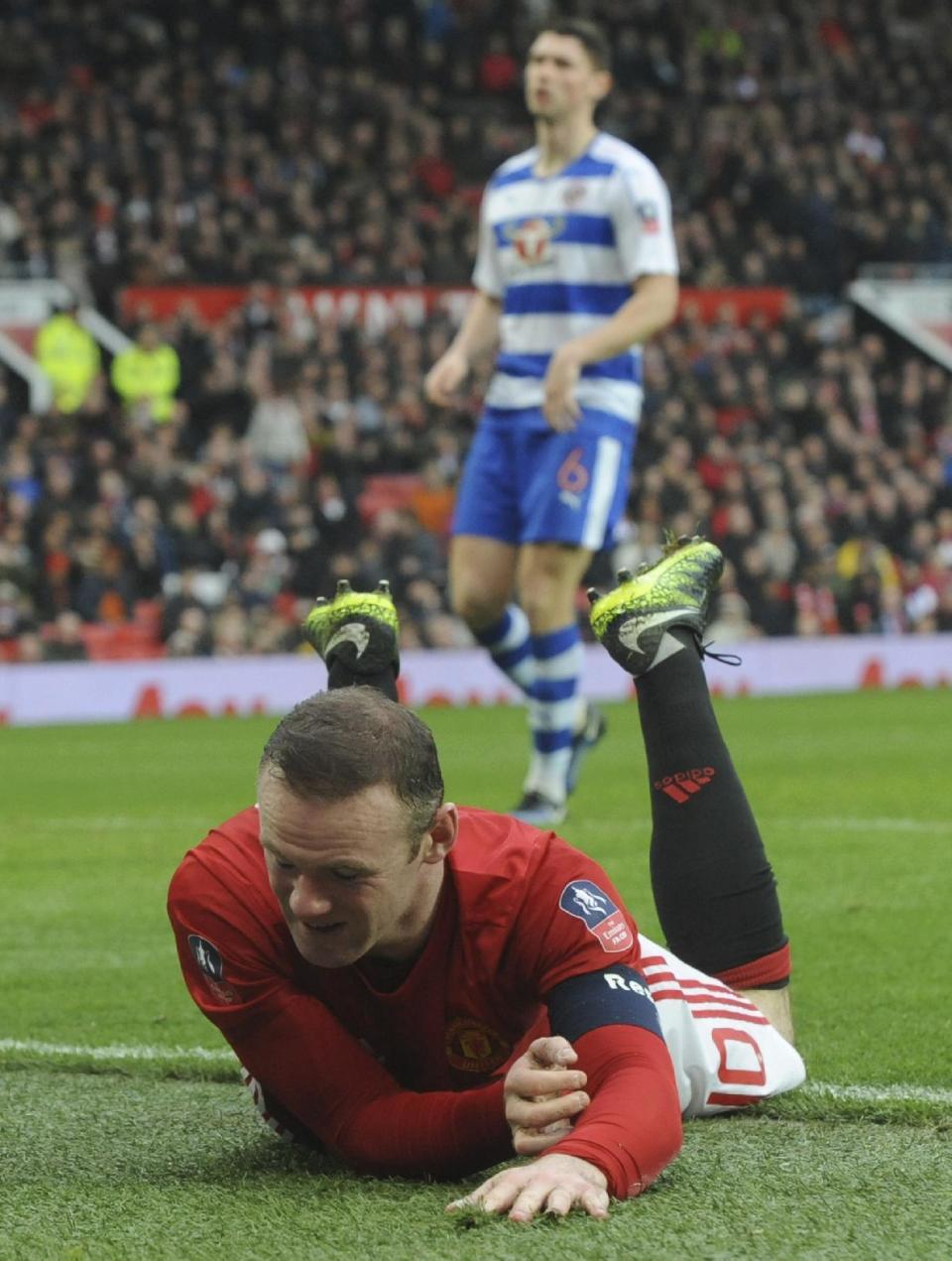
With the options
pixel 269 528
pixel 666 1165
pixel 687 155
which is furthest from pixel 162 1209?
pixel 687 155

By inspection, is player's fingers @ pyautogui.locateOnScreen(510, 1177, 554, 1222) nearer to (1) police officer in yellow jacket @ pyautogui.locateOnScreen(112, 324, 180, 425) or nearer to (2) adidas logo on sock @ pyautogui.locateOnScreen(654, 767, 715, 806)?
(2) adidas logo on sock @ pyautogui.locateOnScreen(654, 767, 715, 806)

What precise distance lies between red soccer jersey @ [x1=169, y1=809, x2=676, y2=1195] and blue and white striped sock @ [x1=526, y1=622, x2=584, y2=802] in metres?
4.44

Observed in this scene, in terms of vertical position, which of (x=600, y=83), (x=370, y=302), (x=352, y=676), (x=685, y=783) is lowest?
(x=685, y=783)

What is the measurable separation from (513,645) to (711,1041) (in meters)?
4.46

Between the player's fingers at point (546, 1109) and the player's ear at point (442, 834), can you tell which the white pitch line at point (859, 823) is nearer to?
the player's ear at point (442, 834)

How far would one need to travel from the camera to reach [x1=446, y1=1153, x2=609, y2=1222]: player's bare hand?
2.79 m

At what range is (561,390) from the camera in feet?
23.6

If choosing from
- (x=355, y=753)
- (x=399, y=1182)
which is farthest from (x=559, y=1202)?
(x=355, y=753)

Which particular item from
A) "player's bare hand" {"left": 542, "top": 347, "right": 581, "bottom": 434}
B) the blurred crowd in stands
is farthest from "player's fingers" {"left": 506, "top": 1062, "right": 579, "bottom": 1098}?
the blurred crowd in stands

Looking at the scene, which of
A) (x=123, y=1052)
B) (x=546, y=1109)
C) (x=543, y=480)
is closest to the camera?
(x=546, y=1109)

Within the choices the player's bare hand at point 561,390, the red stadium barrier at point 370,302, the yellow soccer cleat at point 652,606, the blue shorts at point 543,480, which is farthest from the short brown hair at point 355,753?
the red stadium barrier at point 370,302

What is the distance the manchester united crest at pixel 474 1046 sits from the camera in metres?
3.28

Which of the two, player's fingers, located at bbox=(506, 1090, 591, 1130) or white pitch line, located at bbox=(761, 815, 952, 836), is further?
white pitch line, located at bbox=(761, 815, 952, 836)

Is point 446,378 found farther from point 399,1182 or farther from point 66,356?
point 66,356
